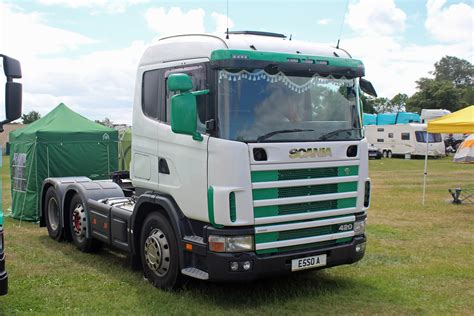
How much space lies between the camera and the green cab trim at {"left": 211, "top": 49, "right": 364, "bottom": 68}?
5.37m

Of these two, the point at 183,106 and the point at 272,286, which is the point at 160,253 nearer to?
the point at 272,286

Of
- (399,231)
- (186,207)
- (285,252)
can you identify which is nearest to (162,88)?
(186,207)

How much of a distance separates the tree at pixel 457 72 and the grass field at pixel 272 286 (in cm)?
9895

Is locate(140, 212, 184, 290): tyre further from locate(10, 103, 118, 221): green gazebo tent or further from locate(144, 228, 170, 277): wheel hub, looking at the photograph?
locate(10, 103, 118, 221): green gazebo tent

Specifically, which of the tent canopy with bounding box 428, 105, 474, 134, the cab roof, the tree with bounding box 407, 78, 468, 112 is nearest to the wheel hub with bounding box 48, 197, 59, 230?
the cab roof

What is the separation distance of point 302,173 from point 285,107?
72 cm

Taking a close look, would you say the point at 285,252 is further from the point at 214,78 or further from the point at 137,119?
the point at 137,119

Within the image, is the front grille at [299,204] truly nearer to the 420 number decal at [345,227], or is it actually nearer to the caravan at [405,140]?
the 420 number decal at [345,227]

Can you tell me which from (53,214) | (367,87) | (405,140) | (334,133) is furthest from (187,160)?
(405,140)

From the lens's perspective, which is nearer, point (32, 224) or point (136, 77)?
point (136, 77)

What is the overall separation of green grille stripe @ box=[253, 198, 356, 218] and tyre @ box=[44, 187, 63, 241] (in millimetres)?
5057

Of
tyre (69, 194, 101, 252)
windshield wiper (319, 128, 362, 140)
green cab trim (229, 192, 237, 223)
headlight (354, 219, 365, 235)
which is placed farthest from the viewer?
tyre (69, 194, 101, 252)

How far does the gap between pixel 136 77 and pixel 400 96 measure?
278 feet

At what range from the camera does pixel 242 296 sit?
20.2ft
